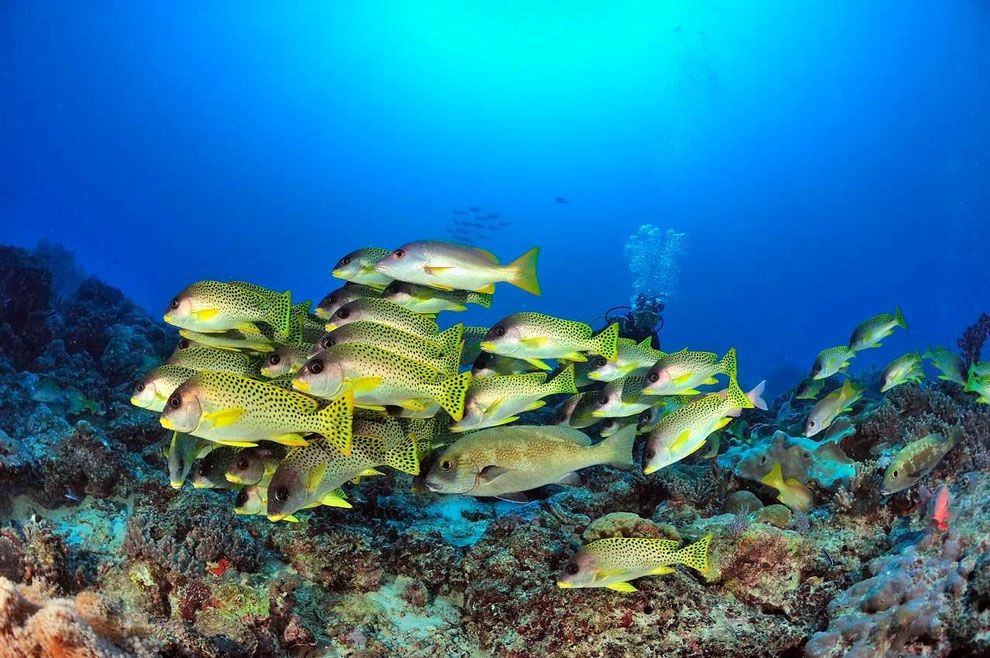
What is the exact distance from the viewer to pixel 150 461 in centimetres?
731

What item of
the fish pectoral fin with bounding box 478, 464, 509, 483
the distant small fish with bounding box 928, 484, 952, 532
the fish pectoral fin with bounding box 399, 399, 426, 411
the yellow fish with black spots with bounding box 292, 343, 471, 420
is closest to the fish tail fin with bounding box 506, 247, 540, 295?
the yellow fish with black spots with bounding box 292, 343, 471, 420

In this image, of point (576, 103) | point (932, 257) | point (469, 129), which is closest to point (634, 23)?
point (576, 103)

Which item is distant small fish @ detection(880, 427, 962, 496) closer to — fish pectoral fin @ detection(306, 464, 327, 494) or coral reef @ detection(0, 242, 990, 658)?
coral reef @ detection(0, 242, 990, 658)

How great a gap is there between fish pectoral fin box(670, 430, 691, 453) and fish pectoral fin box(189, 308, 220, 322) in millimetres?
3772

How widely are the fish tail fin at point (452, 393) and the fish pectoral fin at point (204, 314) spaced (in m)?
1.86

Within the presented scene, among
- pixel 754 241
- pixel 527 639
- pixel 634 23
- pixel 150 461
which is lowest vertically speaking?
pixel 527 639

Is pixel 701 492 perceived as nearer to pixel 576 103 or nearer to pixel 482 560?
pixel 482 560

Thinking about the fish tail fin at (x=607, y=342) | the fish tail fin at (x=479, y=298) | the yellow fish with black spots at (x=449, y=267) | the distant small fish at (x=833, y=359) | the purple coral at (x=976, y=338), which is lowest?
the fish tail fin at (x=607, y=342)

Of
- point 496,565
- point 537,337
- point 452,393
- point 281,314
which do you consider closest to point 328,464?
point 452,393

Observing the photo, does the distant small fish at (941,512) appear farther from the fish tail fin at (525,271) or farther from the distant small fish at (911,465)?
the fish tail fin at (525,271)

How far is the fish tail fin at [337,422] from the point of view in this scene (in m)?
3.55

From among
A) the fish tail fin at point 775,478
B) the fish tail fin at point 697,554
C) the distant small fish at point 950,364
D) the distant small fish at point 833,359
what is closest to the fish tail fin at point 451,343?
the fish tail fin at point 697,554

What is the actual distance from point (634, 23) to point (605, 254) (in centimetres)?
5467

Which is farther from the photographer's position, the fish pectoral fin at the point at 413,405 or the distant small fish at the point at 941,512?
the distant small fish at the point at 941,512
